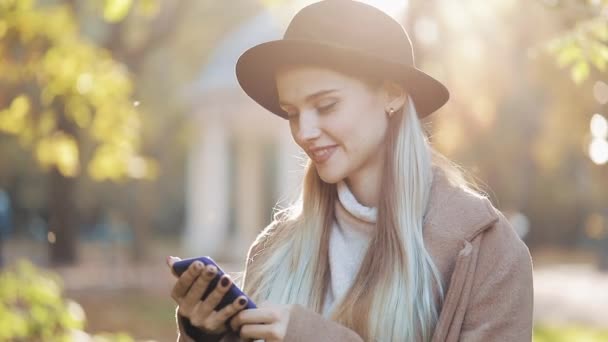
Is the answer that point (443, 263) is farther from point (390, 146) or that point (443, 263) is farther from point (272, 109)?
point (272, 109)

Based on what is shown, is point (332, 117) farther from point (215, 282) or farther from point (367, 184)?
point (215, 282)

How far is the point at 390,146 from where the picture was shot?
2922 mm

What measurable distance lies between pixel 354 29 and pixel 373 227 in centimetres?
58

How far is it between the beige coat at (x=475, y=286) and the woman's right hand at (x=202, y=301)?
0.09m

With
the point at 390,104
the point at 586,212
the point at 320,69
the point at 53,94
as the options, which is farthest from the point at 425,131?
the point at 586,212

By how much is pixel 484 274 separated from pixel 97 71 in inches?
213

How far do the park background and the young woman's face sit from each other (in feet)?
2.08

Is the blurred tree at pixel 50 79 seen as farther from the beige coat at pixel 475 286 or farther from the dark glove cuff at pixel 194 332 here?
the beige coat at pixel 475 286

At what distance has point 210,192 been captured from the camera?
891 inches

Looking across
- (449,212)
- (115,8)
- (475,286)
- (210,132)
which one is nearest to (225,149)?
(210,132)

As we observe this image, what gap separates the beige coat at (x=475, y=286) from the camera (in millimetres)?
2652

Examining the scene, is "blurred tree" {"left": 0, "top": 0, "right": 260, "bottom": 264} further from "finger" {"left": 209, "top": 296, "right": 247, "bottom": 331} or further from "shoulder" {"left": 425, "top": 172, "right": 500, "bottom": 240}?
"finger" {"left": 209, "top": 296, "right": 247, "bottom": 331}

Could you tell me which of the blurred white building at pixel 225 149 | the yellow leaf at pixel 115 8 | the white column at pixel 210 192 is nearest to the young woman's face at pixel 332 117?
the yellow leaf at pixel 115 8

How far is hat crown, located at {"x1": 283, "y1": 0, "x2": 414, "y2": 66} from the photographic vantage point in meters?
2.83
